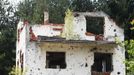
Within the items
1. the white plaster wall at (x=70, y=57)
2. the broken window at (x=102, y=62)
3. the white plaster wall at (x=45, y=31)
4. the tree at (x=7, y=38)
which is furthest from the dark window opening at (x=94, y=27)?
the white plaster wall at (x=45, y=31)

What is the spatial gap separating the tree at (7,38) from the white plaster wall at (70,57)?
47.8 feet

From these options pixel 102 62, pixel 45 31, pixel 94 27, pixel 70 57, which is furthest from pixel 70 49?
pixel 94 27

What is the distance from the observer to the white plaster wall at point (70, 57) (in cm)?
3250

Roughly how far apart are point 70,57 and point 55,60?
3.70 feet

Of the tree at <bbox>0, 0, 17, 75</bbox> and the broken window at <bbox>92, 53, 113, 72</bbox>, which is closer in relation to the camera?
the broken window at <bbox>92, 53, 113, 72</bbox>

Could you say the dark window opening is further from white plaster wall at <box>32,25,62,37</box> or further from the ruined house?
white plaster wall at <box>32,25,62,37</box>

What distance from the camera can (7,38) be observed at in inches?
1984

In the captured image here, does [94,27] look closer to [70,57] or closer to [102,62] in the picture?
[102,62]

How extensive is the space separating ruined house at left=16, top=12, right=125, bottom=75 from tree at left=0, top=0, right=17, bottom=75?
12.9 meters

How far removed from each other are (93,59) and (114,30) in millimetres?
2832

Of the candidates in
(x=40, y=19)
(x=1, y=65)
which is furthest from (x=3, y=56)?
(x=40, y=19)

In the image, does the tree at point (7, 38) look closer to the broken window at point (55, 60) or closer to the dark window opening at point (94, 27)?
the dark window opening at point (94, 27)

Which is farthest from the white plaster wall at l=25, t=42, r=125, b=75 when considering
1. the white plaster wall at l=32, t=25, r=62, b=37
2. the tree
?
the tree

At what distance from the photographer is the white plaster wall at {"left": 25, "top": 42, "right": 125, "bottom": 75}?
32500 millimetres
